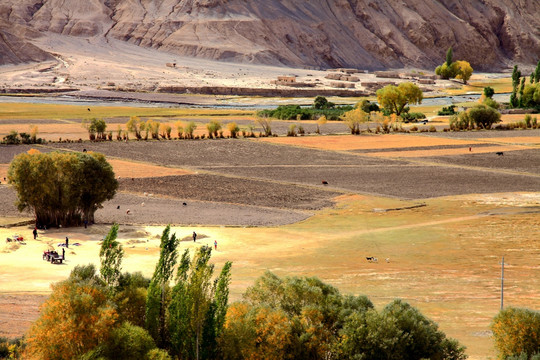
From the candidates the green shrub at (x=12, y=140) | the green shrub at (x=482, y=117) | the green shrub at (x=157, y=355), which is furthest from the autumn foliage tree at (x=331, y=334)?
the green shrub at (x=482, y=117)

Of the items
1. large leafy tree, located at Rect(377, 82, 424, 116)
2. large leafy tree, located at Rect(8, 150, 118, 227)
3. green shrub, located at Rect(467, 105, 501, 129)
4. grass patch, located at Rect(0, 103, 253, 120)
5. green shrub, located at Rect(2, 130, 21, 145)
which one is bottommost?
large leafy tree, located at Rect(8, 150, 118, 227)

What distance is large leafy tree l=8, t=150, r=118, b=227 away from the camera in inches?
1980

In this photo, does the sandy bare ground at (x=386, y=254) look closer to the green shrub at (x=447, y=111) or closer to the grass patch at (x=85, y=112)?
the grass patch at (x=85, y=112)

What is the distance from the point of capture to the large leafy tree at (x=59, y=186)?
50.3 meters

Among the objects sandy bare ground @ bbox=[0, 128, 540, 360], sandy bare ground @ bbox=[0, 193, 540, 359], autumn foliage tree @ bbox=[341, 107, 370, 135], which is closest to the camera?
sandy bare ground @ bbox=[0, 193, 540, 359]

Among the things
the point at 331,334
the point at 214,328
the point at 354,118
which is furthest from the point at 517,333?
the point at 354,118

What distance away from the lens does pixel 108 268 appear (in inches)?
1076

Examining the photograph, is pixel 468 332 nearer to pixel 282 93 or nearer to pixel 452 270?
pixel 452 270

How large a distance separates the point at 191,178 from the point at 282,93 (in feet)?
346

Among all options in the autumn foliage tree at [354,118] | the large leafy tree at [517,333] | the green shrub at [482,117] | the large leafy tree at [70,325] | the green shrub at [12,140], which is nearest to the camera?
the large leafy tree at [70,325]

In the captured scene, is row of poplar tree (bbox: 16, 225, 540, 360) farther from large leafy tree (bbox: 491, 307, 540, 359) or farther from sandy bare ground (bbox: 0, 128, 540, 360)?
sandy bare ground (bbox: 0, 128, 540, 360)

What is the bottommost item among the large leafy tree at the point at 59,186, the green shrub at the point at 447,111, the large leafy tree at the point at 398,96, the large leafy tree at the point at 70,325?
the large leafy tree at the point at 70,325

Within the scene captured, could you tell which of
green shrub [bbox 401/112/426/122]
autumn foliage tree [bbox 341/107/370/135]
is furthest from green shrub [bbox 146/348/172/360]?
green shrub [bbox 401/112/426/122]

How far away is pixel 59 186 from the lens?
5103cm
